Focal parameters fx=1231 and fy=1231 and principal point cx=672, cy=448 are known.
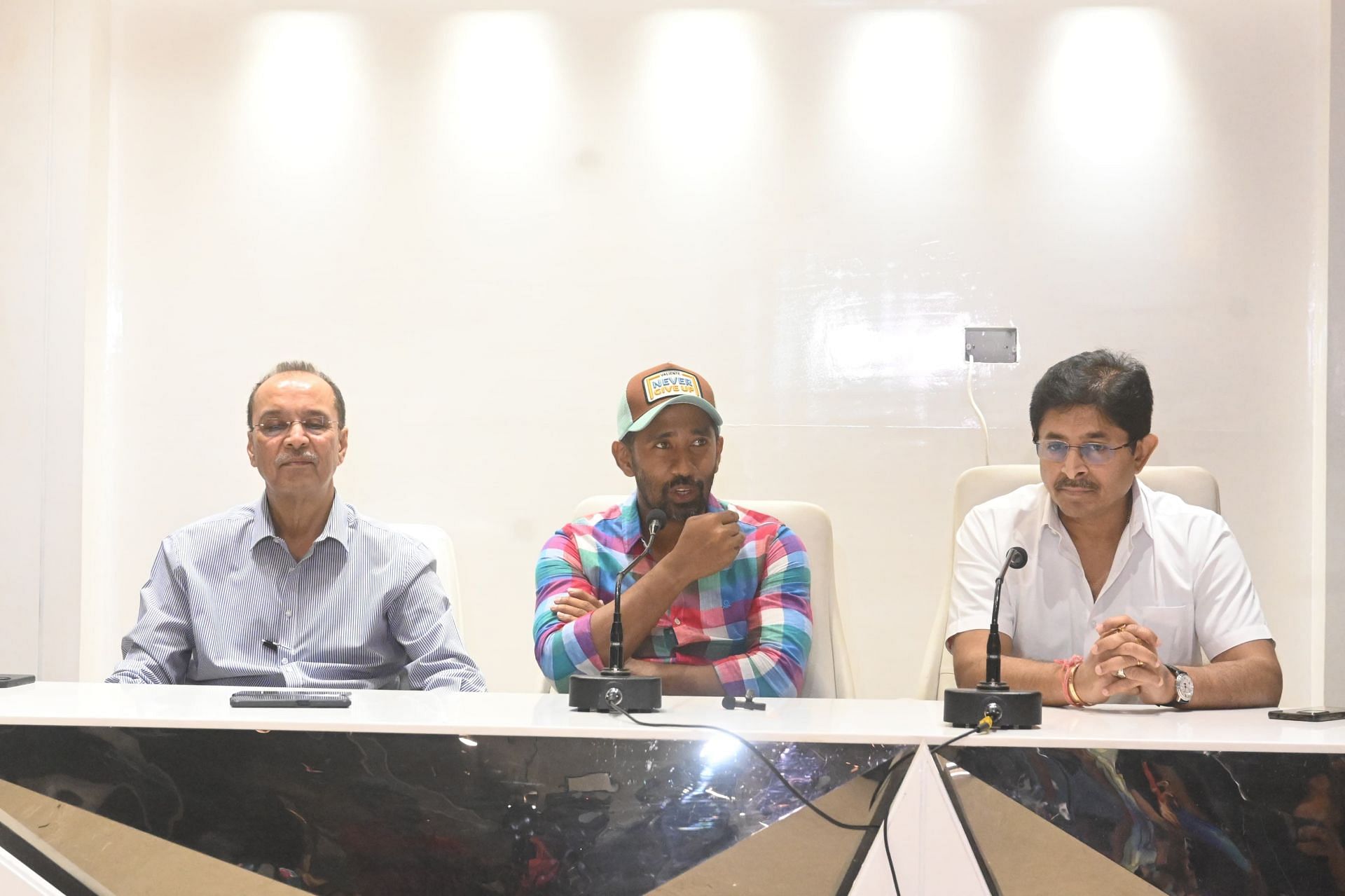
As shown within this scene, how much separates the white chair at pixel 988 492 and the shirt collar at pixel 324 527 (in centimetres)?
116

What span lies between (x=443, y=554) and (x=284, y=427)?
417 millimetres

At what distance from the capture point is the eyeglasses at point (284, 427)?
2.41 meters

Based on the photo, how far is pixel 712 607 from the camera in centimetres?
220

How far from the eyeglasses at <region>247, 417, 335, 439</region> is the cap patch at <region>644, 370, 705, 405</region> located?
68cm

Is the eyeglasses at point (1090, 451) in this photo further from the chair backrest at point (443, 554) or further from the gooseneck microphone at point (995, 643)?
the chair backrest at point (443, 554)

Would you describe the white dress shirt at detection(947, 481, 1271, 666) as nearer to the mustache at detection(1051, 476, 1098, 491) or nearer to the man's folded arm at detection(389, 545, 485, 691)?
the mustache at detection(1051, 476, 1098, 491)

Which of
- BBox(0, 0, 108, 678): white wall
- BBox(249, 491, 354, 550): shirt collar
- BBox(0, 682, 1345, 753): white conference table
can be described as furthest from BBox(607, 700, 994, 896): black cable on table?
BBox(0, 0, 108, 678): white wall

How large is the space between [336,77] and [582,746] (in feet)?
7.99

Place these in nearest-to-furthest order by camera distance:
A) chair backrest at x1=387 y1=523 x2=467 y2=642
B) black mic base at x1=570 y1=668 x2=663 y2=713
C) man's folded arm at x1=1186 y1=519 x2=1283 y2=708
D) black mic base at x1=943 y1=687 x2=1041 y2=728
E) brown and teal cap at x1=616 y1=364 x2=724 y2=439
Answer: black mic base at x1=943 y1=687 x2=1041 y2=728, black mic base at x1=570 y1=668 x2=663 y2=713, man's folded arm at x1=1186 y1=519 x2=1283 y2=708, brown and teal cap at x1=616 y1=364 x2=724 y2=439, chair backrest at x1=387 y1=523 x2=467 y2=642

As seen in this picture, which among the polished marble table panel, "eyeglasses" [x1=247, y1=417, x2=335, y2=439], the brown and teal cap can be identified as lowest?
the polished marble table panel

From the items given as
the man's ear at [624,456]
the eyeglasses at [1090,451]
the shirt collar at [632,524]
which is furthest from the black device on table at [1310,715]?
the man's ear at [624,456]

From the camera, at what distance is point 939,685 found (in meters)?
2.40

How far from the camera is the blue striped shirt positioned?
2230mm

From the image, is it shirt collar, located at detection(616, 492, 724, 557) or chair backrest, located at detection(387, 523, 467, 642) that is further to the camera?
chair backrest, located at detection(387, 523, 467, 642)
